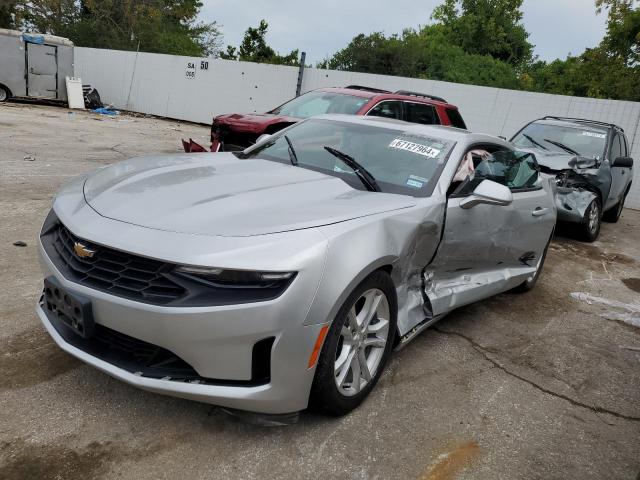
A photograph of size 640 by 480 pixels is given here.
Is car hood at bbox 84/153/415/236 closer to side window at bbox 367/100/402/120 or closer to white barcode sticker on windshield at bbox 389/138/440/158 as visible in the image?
white barcode sticker on windshield at bbox 389/138/440/158

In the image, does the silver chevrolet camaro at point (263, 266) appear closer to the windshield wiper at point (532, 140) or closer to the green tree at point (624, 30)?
the windshield wiper at point (532, 140)

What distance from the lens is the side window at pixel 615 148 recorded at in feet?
26.5

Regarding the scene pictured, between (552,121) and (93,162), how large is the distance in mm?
7748

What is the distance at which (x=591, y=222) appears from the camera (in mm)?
7500

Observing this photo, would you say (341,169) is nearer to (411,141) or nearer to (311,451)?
(411,141)

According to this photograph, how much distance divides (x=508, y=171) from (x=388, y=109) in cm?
385

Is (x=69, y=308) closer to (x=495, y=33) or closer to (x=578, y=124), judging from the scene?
(x=578, y=124)

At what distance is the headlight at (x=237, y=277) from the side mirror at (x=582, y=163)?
6645 millimetres

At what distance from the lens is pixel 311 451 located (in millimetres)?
2326

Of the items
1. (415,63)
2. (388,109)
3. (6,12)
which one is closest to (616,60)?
(415,63)

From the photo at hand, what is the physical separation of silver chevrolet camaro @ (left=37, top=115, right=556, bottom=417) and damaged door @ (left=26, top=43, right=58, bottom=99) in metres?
19.8

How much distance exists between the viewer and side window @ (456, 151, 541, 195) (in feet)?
12.0

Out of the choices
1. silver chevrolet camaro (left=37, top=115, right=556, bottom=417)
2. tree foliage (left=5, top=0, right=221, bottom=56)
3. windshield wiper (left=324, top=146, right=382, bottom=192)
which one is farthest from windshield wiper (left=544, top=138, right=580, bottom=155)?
tree foliage (left=5, top=0, right=221, bottom=56)

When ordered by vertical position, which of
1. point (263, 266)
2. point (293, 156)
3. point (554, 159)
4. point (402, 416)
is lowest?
point (402, 416)
